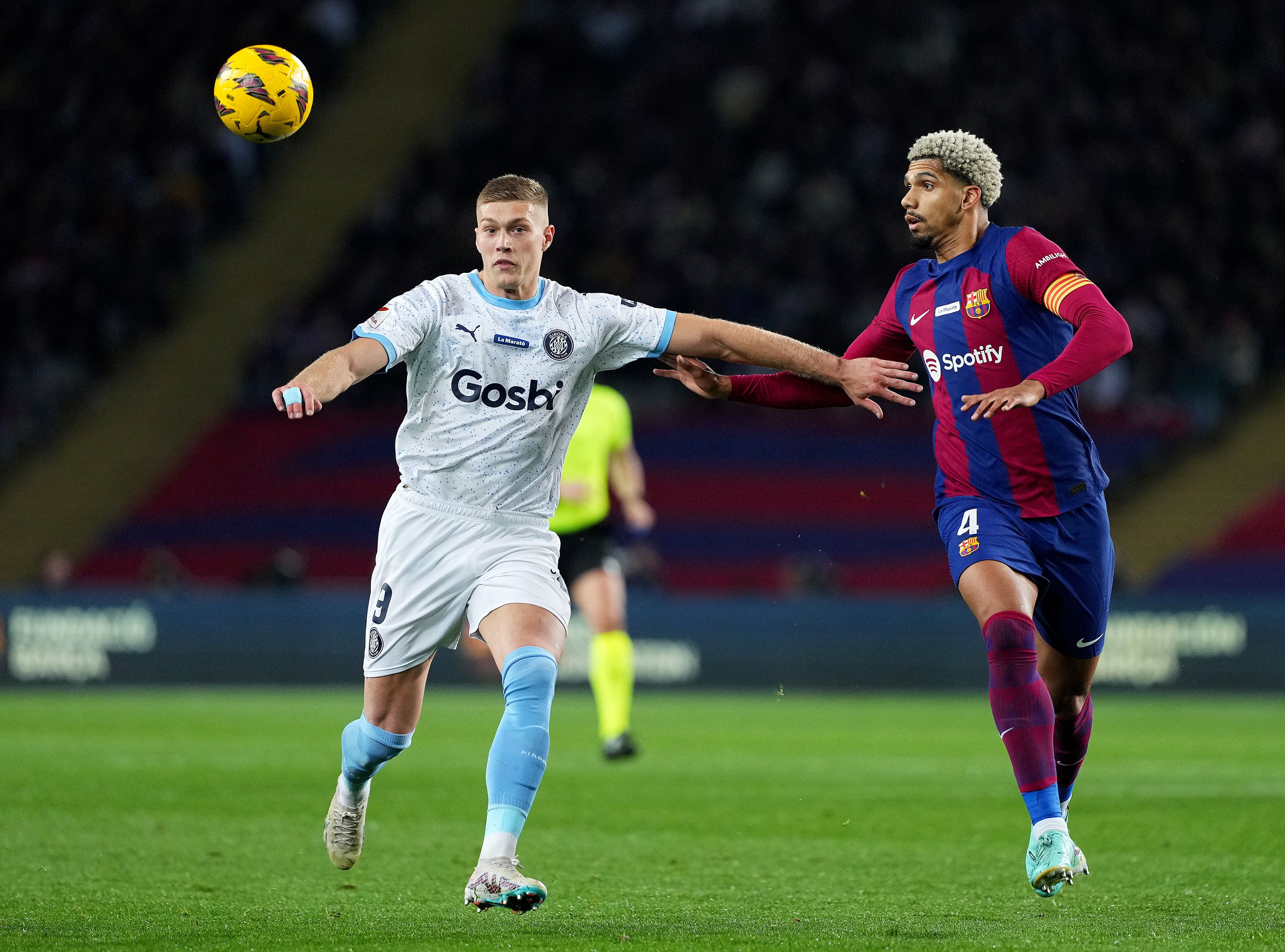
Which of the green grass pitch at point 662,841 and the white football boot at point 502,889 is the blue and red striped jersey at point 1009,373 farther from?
the white football boot at point 502,889

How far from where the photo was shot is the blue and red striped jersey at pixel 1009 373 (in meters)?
6.32

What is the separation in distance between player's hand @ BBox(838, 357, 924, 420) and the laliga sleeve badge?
3.29ft

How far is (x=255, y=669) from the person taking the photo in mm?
18984

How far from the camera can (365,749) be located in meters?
6.41

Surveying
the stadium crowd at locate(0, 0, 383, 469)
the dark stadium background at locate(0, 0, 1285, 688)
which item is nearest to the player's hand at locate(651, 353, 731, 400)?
the dark stadium background at locate(0, 0, 1285, 688)

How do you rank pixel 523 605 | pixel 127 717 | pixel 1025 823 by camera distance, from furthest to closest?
pixel 127 717 → pixel 1025 823 → pixel 523 605

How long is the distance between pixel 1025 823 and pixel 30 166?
19.9 metres

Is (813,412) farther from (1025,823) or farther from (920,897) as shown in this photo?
(920,897)

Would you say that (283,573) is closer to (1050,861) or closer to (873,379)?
(873,379)

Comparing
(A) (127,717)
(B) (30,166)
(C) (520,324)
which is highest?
(B) (30,166)

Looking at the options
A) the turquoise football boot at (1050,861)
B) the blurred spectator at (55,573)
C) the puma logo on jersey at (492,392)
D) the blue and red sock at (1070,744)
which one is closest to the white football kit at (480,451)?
the puma logo on jersey at (492,392)

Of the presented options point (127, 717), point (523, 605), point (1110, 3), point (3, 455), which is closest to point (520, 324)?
point (523, 605)

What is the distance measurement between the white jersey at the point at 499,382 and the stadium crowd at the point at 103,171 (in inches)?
714

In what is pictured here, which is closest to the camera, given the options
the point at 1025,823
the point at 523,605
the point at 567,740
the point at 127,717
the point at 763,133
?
the point at 523,605
